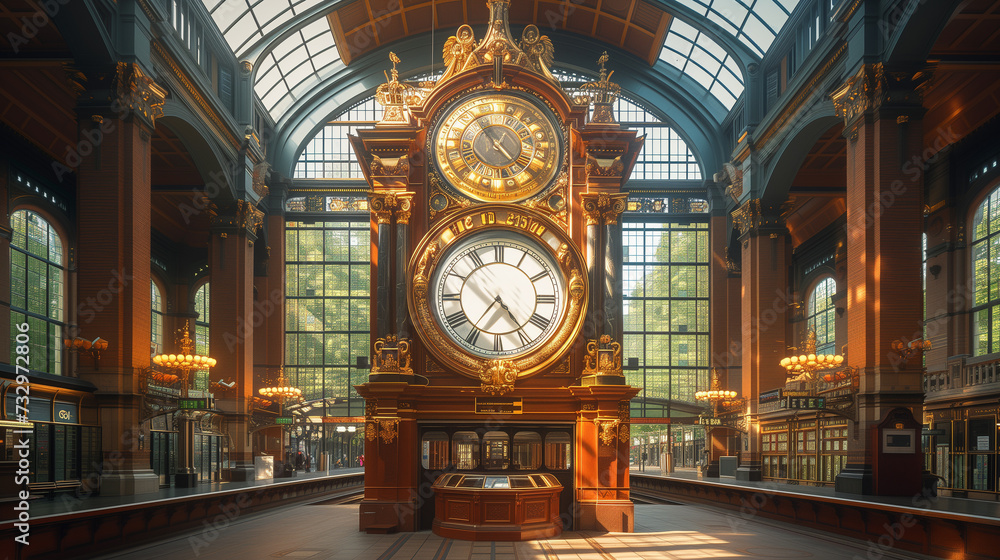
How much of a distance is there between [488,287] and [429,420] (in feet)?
8.28

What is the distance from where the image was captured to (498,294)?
1426 cm

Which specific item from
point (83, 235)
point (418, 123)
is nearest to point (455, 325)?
point (418, 123)

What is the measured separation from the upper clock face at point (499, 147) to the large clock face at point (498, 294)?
96 cm

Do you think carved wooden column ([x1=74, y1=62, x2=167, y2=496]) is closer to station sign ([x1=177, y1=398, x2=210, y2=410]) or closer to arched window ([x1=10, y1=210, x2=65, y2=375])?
station sign ([x1=177, y1=398, x2=210, y2=410])

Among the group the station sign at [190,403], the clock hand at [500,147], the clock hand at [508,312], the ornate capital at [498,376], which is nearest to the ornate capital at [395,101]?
the clock hand at [500,147]

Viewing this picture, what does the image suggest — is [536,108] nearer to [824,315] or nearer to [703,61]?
[824,315]

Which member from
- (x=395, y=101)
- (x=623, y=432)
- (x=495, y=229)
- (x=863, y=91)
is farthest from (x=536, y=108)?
(x=863, y=91)

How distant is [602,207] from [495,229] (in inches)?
76.2

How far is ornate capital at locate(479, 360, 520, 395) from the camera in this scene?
45.5ft

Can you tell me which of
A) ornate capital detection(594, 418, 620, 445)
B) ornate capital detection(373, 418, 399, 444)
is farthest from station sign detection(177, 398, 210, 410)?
ornate capital detection(594, 418, 620, 445)

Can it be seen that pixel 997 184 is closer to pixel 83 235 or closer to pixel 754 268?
pixel 754 268

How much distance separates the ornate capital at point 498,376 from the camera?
1386 cm

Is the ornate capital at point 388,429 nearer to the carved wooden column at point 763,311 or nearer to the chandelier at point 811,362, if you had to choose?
the chandelier at point 811,362

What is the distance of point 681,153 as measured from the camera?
1848 inches
